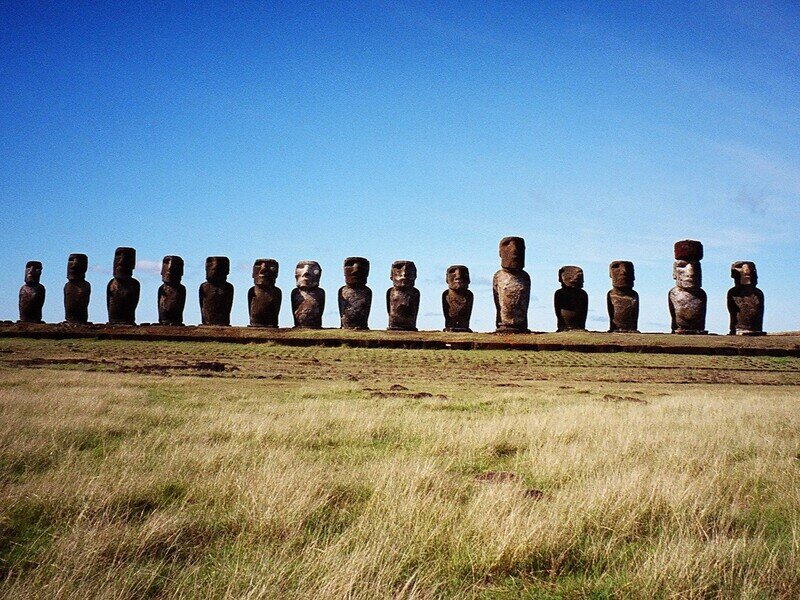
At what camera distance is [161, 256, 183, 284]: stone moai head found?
93.6 ft

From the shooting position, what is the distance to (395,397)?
33.4 ft

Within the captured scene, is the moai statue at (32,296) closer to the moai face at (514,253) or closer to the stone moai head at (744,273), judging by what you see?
the moai face at (514,253)

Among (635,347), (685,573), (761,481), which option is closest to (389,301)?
(635,347)

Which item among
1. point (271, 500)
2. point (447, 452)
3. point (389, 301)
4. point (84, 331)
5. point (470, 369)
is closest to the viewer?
point (271, 500)

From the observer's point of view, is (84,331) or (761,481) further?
(84,331)

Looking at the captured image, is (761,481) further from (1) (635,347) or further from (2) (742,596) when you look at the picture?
(1) (635,347)

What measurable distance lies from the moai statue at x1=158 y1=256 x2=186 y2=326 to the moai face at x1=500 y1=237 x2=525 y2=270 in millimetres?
14333

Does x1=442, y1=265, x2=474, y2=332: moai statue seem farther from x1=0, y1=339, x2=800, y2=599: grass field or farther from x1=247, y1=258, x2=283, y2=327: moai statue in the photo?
x1=0, y1=339, x2=800, y2=599: grass field

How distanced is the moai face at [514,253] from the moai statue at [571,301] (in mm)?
1854

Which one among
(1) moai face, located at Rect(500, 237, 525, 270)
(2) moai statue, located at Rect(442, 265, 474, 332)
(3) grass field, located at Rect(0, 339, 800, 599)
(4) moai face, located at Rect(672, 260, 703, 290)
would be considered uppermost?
(1) moai face, located at Rect(500, 237, 525, 270)

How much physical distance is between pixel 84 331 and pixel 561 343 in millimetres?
17822

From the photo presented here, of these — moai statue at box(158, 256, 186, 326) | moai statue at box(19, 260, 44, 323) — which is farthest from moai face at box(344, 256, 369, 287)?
moai statue at box(19, 260, 44, 323)

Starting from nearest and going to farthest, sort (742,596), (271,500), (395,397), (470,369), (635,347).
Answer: (742,596), (271,500), (395,397), (470,369), (635,347)

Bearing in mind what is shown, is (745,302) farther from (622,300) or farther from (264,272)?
(264,272)
